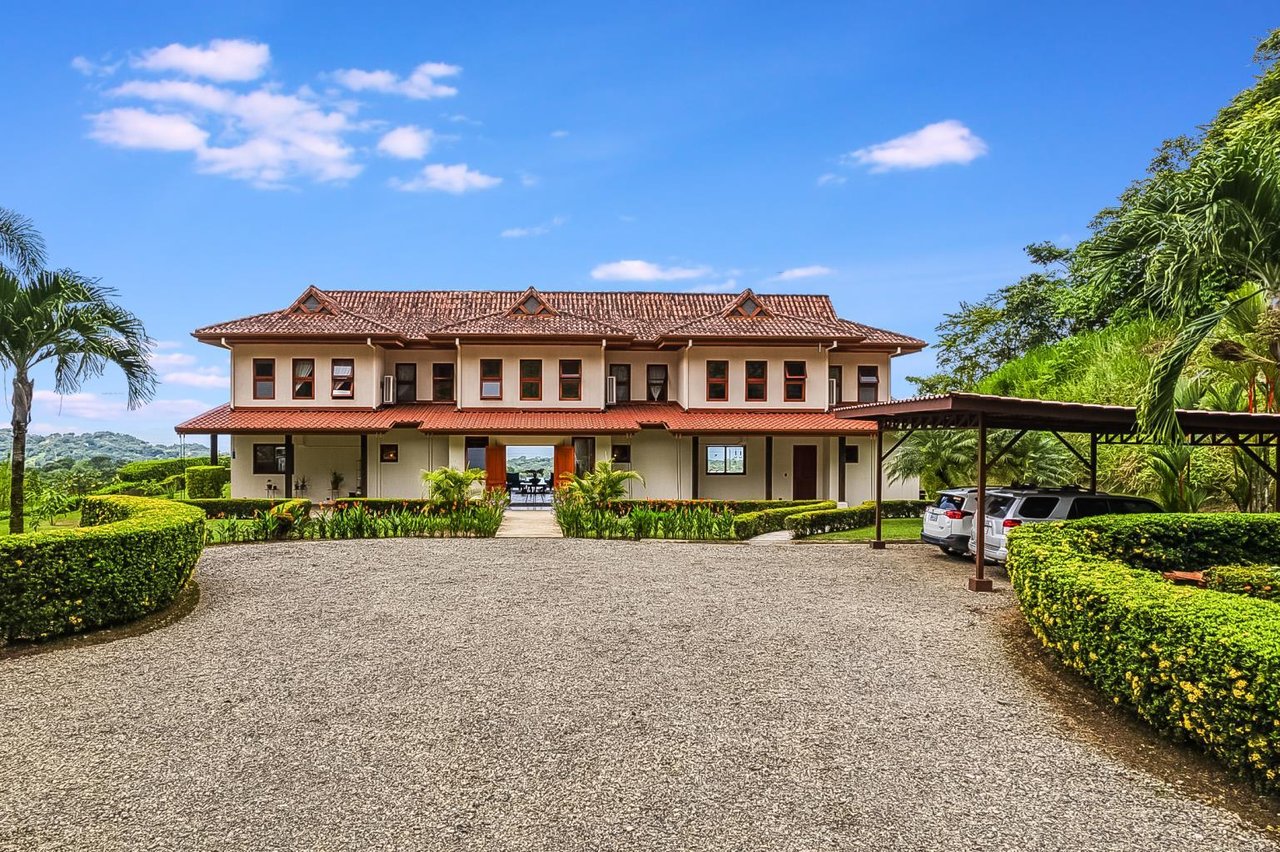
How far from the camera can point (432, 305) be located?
30.1 metres

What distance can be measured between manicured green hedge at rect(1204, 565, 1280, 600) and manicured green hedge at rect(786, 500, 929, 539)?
9.48 meters

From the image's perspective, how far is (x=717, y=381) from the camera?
2662 centimetres

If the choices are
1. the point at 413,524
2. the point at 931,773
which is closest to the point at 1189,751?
the point at 931,773

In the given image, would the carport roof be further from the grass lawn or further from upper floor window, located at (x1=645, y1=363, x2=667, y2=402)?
upper floor window, located at (x1=645, y1=363, x2=667, y2=402)

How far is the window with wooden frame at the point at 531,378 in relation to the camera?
25.9 meters

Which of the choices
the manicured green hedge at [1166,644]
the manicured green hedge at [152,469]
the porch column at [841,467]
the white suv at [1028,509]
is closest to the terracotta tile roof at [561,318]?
the porch column at [841,467]

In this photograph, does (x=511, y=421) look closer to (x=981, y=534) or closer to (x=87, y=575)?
(x=981, y=534)

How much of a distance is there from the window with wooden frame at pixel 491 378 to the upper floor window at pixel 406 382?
9.72ft

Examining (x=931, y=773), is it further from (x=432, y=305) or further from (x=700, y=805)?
(x=432, y=305)

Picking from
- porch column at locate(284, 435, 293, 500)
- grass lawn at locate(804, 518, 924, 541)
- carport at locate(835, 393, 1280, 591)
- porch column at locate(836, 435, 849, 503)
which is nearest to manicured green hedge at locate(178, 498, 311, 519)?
porch column at locate(284, 435, 293, 500)

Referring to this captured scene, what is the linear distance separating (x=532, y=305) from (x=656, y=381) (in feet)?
16.9

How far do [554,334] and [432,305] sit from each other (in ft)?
24.9

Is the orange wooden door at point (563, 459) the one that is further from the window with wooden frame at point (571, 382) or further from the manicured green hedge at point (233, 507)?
the manicured green hedge at point (233, 507)

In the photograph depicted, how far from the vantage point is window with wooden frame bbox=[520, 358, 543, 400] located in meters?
25.9
